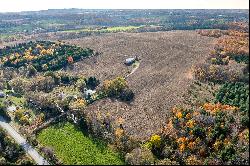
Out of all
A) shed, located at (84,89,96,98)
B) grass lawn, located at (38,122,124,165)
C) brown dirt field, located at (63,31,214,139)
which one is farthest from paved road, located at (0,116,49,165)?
shed, located at (84,89,96,98)

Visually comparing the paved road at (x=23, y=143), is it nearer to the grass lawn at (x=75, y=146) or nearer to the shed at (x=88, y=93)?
the grass lawn at (x=75, y=146)

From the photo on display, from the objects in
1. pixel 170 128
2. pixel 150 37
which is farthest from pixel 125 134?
pixel 150 37

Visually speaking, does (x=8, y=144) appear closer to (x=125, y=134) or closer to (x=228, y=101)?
(x=125, y=134)

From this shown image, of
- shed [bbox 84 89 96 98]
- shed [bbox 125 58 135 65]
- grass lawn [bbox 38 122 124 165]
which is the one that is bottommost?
grass lawn [bbox 38 122 124 165]

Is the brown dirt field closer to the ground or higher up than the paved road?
higher up

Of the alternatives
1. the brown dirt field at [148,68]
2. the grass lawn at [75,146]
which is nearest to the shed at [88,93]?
the brown dirt field at [148,68]

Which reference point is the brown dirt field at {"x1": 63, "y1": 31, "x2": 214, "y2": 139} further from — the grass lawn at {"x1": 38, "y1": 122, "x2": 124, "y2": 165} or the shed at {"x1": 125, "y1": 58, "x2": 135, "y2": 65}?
the grass lawn at {"x1": 38, "y1": 122, "x2": 124, "y2": 165}

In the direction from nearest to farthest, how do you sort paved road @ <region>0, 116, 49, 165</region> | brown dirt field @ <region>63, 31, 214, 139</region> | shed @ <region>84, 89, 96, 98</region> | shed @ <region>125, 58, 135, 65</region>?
paved road @ <region>0, 116, 49, 165</region>
brown dirt field @ <region>63, 31, 214, 139</region>
shed @ <region>84, 89, 96, 98</region>
shed @ <region>125, 58, 135, 65</region>

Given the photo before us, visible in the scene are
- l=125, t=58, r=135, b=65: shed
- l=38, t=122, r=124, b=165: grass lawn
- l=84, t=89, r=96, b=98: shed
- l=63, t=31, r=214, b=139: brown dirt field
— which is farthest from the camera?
l=125, t=58, r=135, b=65: shed
